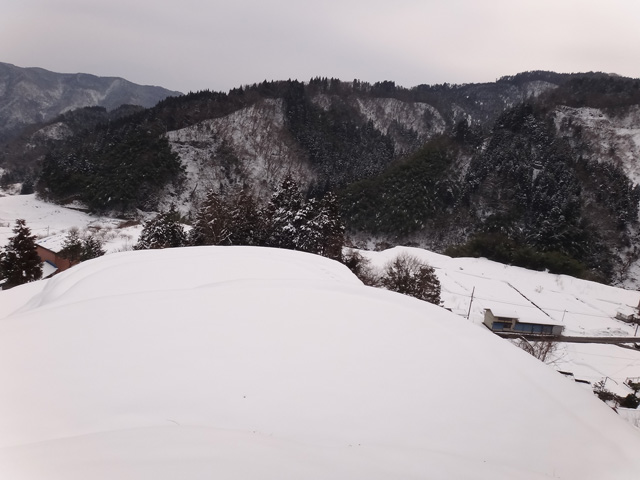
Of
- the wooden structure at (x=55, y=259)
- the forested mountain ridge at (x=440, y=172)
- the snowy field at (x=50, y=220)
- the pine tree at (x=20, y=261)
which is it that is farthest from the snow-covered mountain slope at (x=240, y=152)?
the pine tree at (x=20, y=261)

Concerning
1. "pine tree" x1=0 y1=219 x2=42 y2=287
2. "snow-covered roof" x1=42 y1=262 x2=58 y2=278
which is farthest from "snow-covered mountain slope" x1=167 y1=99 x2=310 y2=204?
"pine tree" x1=0 y1=219 x2=42 y2=287

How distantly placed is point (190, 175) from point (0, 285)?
46.4m

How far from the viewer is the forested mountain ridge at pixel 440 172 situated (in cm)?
4447

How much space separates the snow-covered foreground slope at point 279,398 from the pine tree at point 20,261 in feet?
60.7

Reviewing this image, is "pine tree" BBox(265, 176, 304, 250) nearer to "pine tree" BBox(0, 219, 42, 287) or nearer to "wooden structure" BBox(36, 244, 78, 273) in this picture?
"pine tree" BBox(0, 219, 42, 287)

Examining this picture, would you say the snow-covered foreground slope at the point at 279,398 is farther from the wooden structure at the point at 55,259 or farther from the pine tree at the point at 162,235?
the wooden structure at the point at 55,259

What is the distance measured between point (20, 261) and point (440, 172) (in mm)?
51296

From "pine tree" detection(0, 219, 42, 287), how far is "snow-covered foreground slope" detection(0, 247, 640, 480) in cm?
1849

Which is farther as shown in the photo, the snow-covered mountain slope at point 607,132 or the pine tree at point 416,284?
the snow-covered mountain slope at point 607,132

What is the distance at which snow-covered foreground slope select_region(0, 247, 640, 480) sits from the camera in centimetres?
303

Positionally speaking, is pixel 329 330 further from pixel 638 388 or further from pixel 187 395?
pixel 638 388

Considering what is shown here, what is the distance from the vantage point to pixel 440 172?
2162 inches

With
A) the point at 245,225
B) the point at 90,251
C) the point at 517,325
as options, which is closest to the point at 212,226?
the point at 245,225

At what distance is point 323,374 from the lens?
13.9 ft
